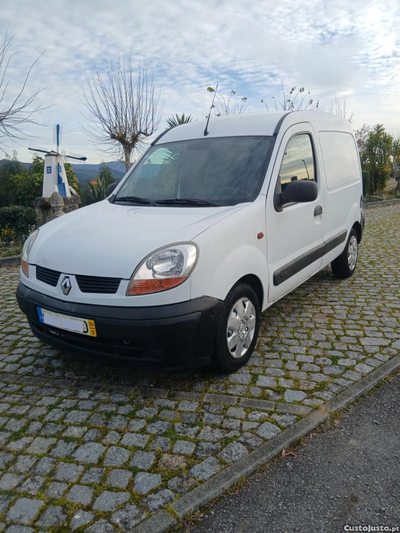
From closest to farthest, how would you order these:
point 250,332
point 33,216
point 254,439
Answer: point 254,439 < point 250,332 < point 33,216

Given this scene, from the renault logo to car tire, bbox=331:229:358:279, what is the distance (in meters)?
3.92

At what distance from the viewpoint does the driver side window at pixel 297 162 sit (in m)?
3.86

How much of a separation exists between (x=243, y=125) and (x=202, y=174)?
0.69 m

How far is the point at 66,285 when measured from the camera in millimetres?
2996

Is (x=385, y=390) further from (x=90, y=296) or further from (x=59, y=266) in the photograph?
(x=59, y=266)

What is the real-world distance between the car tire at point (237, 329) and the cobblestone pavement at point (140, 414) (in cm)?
16

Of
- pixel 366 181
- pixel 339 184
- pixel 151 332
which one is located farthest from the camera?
pixel 366 181

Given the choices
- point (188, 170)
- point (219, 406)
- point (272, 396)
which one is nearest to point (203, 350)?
point (219, 406)

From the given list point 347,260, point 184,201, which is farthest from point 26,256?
point 347,260

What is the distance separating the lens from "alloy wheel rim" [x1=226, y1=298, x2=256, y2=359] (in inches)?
126

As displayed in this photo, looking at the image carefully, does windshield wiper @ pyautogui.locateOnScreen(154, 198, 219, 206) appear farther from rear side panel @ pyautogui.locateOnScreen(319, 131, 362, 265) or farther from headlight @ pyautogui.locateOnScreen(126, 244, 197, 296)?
rear side panel @ pyautogui.locateOnScreen(319, 131, 362, 265)

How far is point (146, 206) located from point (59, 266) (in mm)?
998

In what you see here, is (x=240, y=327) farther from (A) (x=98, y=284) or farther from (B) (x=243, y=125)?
(B) (x=243, y=125)

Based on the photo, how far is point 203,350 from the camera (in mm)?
Answer: 2965
